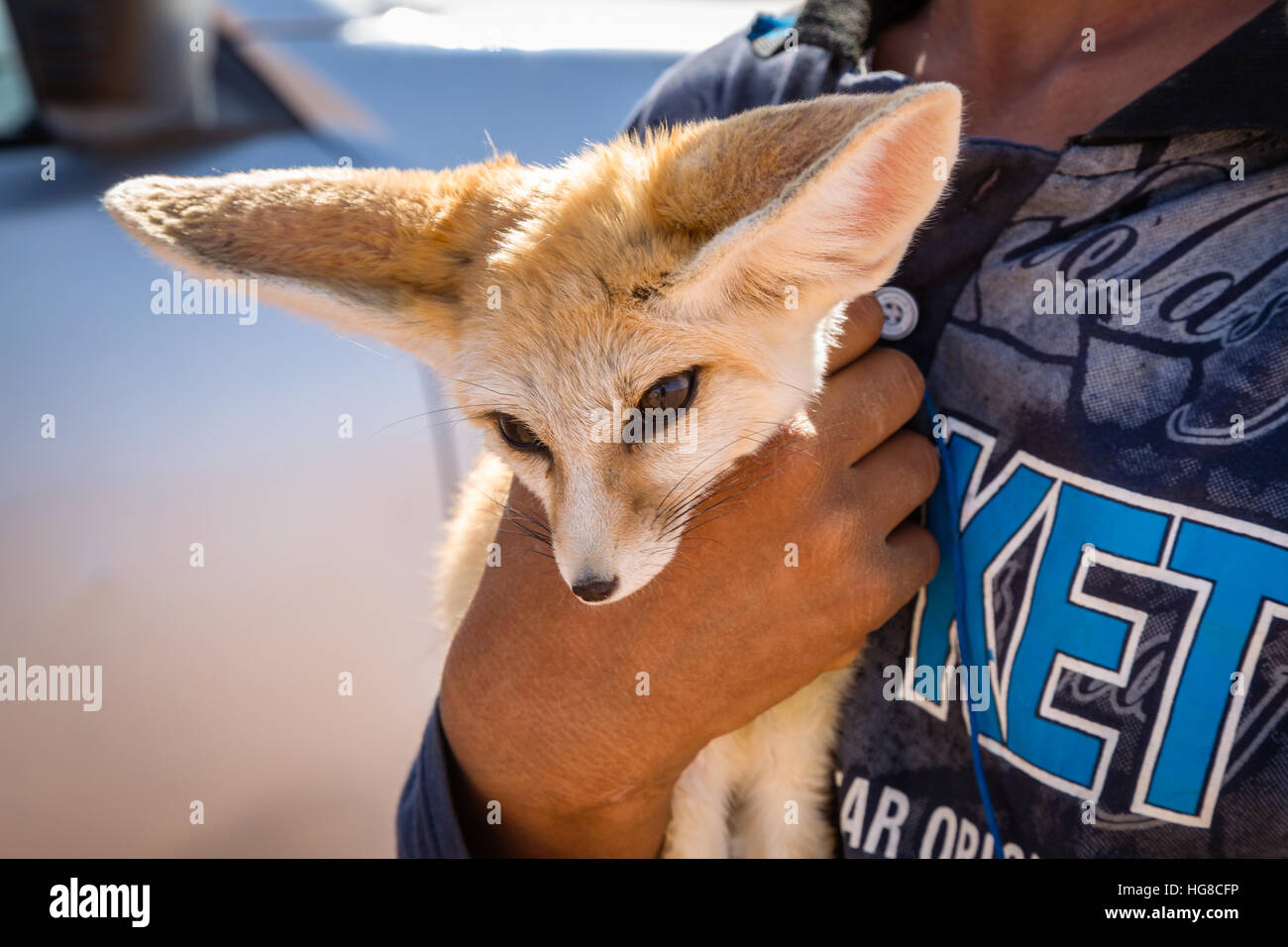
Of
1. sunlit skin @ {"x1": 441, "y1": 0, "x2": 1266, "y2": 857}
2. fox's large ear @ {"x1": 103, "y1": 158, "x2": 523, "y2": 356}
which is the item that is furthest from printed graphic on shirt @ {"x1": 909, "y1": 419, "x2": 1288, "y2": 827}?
fox's large ear @ {"x1": 103, "y1": 158, "x2": 523, "y2": 356}

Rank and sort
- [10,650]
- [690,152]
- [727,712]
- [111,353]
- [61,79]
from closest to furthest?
[690,152]
[727,712]
[10,650]
[111,353]
[61,79]

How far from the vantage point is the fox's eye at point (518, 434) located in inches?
73.0

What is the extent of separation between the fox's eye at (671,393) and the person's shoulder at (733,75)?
0.79 metres

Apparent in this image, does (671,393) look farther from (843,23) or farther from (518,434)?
(843,23)

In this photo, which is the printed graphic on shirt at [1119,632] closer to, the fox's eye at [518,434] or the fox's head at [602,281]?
the fox's head at [602,281]

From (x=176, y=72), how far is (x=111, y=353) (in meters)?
0.93

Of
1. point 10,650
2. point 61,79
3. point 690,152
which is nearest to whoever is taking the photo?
point 690,152

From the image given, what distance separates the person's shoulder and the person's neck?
307 millimetres

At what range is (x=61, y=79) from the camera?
265 cm

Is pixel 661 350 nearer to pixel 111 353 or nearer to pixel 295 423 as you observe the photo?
pixel 295 423

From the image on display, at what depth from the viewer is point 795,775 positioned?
2123 millimetres

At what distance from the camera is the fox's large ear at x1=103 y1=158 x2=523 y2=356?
1.73m

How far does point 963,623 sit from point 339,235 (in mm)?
1361
